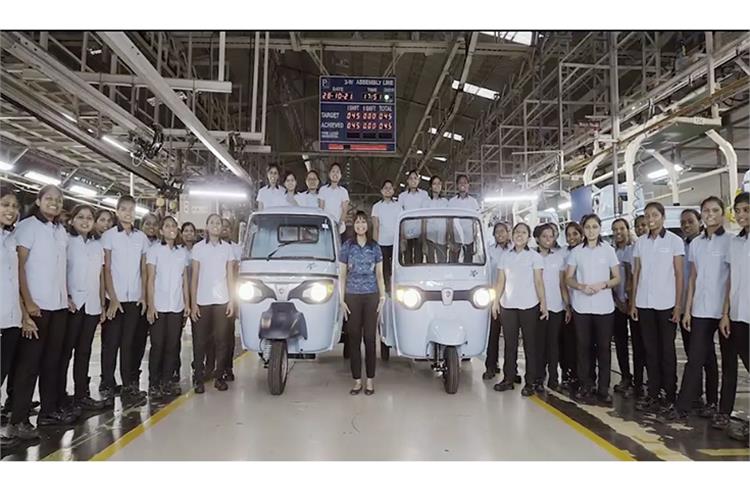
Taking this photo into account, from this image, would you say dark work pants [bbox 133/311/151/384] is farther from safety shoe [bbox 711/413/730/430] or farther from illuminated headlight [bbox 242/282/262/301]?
safety shoe [bbox 711/413/730/430]

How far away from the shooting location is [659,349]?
12.7 ft

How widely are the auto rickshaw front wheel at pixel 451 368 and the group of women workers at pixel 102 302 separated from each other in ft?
7.00

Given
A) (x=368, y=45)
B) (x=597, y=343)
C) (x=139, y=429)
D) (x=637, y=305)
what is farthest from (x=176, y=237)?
(x=368, y=45)

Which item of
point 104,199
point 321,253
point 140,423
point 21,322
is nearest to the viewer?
point 21,322

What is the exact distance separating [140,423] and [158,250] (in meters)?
1.50

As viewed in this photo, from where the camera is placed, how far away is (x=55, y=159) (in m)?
8.41

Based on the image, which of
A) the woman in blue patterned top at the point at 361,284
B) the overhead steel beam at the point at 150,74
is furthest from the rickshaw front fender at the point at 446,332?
the overhead steel beam at the point at 150,74

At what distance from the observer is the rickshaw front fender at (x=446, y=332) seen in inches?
163

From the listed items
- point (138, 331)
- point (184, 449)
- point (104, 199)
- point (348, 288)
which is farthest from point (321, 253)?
point (104, 199)

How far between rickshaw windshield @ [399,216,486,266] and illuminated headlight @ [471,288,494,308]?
1.22 ft

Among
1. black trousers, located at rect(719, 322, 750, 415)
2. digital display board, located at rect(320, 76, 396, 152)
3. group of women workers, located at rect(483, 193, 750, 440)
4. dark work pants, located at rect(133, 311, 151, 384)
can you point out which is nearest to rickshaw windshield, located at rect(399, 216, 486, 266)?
group of women workers, located at rect(483, 193, 750, 440)

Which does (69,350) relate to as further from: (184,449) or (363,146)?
(363,146)

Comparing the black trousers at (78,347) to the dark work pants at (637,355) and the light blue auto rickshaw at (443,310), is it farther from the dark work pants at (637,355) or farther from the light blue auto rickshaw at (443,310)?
the dark work pants at (637,355)

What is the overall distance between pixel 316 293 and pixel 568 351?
2.54 m
